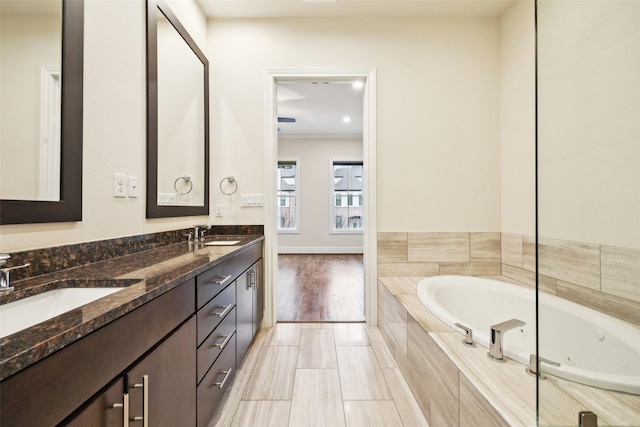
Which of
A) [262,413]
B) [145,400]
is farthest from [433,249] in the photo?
[145,400]

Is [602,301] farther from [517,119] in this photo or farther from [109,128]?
[109,128]

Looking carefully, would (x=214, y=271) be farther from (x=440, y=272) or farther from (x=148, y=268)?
(x=440, y=272)

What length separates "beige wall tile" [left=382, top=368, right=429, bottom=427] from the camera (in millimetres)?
1312

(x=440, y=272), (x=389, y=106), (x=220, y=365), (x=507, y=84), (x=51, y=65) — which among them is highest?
(x=507, y=84)

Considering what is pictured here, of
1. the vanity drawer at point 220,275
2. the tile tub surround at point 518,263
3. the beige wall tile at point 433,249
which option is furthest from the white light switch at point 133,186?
the beige wall tile at point 433,249

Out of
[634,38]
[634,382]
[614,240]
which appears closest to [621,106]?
[634,38]

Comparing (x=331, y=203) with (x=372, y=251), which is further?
(x=331, y=203)

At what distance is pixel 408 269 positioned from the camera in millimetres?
2387

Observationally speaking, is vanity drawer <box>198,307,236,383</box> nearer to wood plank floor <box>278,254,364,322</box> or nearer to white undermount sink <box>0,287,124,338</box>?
white undermount sink <box>0,287,124,338</box>

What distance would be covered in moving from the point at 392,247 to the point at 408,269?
241 mm

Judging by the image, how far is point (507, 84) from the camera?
233cm

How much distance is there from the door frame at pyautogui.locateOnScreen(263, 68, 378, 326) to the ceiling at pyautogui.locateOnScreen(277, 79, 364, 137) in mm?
583

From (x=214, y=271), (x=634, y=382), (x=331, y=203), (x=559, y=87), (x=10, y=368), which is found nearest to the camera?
(x=10, y=368)

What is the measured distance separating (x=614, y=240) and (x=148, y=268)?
187cm
